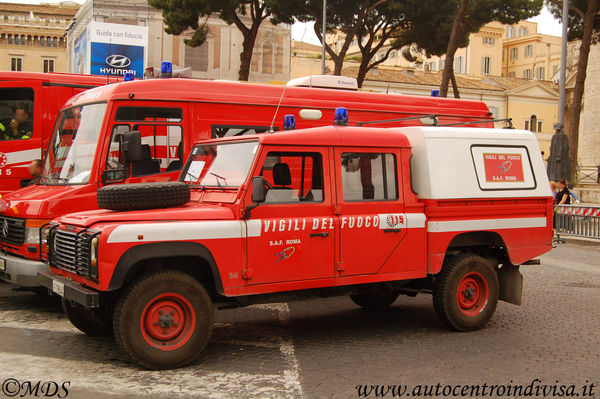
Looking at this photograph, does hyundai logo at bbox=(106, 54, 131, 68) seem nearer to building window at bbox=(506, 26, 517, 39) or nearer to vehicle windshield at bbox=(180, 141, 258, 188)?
vehicle windshield at bbox=(180, 141, 258, 188)

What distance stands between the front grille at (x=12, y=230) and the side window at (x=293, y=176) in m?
3.55

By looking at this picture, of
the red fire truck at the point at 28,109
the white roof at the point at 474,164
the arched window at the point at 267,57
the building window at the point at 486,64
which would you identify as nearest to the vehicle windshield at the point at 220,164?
Answer: the white roof at the point at 474,164

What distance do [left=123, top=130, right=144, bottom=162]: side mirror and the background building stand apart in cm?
4766

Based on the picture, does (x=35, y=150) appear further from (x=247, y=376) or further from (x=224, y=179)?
(x=247, y=376)

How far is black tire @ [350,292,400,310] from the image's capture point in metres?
8.88

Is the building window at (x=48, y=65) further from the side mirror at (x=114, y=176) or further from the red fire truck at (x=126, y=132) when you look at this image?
the side mirror at (x=114, y=176)

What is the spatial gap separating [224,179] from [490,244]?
325cm

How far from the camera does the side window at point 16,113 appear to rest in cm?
1082

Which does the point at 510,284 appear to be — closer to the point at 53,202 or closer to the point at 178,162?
the point at 178,162

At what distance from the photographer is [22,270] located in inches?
317

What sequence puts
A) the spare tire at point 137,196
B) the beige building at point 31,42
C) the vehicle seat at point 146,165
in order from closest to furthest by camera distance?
the spare tire at point 137,196, the vehicle seat at point 146,165, the beige building at point 31,42

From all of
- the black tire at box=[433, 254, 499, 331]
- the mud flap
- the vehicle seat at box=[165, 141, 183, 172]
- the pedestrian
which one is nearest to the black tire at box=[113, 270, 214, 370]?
the black tire at box=[433, 254, 499, 331]

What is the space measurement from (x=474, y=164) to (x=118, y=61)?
25914mm

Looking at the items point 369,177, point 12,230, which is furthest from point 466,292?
point 12,230
